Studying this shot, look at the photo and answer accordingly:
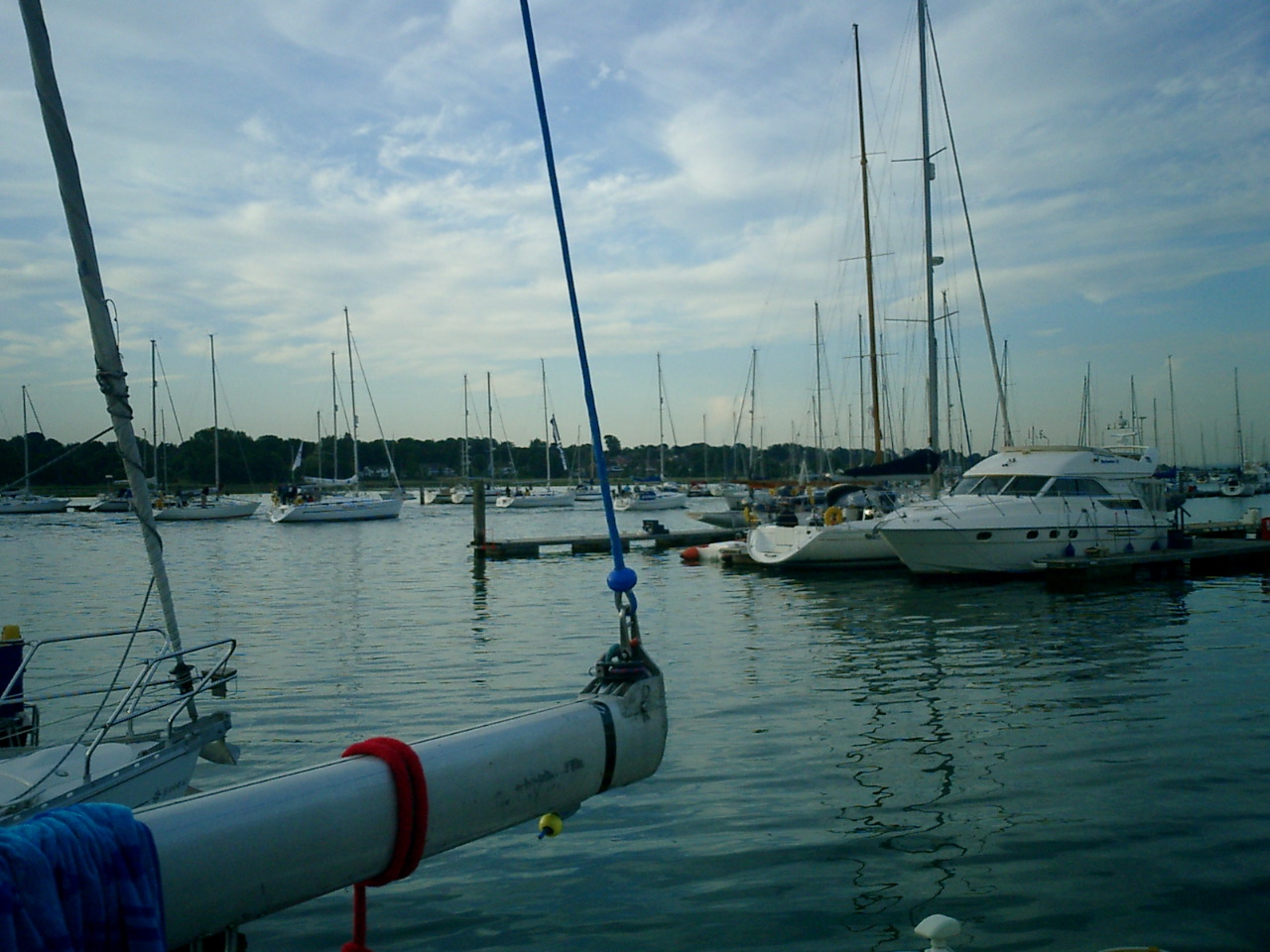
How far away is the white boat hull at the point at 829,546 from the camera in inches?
1131

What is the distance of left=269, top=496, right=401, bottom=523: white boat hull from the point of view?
69.6m

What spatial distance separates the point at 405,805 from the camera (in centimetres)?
291

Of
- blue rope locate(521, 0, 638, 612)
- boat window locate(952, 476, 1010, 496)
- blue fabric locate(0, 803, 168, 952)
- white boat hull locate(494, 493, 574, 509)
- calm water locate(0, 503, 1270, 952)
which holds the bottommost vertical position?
calm water locate(0, 503, 1270, 952)

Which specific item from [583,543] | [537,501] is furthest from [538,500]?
[583,543]

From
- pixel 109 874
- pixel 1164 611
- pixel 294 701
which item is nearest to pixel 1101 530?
pixel 1164 611

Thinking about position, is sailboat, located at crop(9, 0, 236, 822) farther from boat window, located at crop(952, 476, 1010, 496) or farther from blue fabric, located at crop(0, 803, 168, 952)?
boat window, located at crop(952, 476, 1010, 496)

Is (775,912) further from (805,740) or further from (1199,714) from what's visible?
(1199,714)

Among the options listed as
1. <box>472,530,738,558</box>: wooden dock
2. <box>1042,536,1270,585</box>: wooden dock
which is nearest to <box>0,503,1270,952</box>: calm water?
<box>1042,536,1270,585</box>: wooden dock

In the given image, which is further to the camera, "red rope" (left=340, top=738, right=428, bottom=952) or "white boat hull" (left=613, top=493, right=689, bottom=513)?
"white boat hull" (left=613, top=493, right=689, bottom=513)

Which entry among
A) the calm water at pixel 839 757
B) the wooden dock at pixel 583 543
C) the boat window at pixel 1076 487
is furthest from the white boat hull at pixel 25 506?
the boat window at pixel 1076 487

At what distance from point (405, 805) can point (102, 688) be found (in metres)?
5.56

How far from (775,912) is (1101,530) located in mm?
23087

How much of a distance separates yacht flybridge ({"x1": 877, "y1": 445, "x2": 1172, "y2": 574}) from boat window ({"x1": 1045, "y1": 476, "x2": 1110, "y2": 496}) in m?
0.03

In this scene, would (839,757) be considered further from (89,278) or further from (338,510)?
(338,510)
